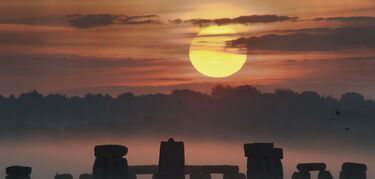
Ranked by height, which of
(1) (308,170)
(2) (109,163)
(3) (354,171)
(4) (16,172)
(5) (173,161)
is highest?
(1) (308,170)

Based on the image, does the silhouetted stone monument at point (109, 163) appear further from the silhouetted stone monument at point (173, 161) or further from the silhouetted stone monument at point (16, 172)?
the silhouetted stone monument at point (16, 172)

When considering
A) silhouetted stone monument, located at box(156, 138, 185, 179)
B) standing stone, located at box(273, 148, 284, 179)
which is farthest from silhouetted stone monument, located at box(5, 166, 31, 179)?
standing stone, located at box(273, 148, 284, 179)

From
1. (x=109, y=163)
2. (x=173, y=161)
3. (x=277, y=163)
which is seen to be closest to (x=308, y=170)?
(x=277, y=163)

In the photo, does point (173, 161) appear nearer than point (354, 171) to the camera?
Yes

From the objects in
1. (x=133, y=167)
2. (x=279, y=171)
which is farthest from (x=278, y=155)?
(x=133, y=167)

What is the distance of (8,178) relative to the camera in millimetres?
39625

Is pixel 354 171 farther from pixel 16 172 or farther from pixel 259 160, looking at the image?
pixel 16 172

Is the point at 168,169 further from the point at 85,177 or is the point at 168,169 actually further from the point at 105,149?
the point at 85,177

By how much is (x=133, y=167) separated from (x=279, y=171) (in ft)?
31.1

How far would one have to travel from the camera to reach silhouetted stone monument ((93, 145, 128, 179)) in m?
38.0

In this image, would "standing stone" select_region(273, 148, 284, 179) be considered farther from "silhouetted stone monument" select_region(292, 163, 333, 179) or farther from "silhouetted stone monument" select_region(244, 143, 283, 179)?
"silhouetted stone monument" select_region(292, 163, 333, 179)

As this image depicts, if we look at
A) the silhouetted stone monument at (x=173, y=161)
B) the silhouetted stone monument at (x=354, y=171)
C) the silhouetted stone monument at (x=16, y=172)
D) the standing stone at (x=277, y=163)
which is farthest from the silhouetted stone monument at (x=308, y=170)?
the silhouetted stone monument at (x=16, y=172)

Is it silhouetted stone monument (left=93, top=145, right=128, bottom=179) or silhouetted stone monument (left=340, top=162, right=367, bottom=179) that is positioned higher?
silhouetted stone monument (left=340, top=162, right=367, bottom=179)

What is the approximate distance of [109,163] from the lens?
38.2 m
